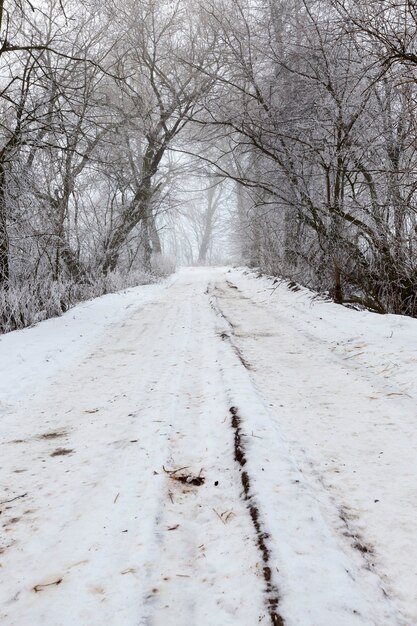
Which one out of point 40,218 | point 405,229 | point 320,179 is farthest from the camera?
point 320,179

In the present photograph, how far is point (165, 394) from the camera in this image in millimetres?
3127

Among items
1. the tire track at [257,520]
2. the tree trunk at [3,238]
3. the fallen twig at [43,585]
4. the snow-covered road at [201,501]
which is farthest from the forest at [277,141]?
the fallen twig at [43,585]

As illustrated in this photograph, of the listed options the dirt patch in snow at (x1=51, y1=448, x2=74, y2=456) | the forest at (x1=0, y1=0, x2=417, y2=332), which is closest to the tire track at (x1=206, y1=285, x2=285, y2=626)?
the dirt patch in snow at (x1=51, y1=448, x2=74, y2=456)

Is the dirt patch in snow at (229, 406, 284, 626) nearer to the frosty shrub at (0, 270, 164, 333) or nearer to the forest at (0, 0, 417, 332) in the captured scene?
the forest at (0, 0, 417, 332)

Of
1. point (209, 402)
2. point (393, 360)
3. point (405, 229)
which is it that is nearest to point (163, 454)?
point (209, 402)

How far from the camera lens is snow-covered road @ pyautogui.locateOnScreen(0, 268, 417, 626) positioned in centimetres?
130

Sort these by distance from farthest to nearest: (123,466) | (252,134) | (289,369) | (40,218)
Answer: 1. (252,134)
2. (40,218)
3. (289,369)
4. (123,466)

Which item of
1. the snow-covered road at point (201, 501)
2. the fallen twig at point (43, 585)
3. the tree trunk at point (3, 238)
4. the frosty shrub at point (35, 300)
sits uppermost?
the tree trunk at point (3, 238)

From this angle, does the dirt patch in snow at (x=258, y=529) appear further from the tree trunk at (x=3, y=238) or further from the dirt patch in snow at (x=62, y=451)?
the tree trunk at (x=3, y=238)

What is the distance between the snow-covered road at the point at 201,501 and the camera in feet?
4.27

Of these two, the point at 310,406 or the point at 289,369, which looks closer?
the point at 310,406

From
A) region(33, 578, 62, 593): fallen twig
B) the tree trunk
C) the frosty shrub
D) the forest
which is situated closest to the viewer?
region(33, 578, 62, 593): fallen twig

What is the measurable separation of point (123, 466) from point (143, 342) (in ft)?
9.81

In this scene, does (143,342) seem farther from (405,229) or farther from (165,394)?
(405,229)
